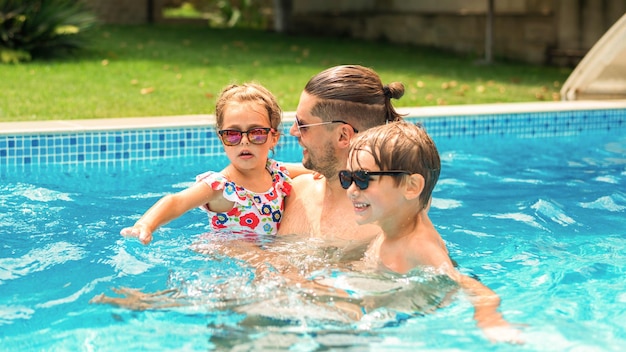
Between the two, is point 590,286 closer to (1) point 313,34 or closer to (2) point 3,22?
(2) point 3,22

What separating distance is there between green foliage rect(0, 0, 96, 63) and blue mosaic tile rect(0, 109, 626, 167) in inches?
186

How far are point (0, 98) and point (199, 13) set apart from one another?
1802cm

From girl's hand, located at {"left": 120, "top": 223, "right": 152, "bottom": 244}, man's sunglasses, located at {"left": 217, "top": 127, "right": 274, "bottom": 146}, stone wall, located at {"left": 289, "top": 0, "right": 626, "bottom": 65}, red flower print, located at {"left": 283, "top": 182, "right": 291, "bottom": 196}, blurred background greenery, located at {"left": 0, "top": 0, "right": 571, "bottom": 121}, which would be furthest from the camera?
stone wall, located at {"left": 289, "top": 0, "right": 626, "bottom": 65}

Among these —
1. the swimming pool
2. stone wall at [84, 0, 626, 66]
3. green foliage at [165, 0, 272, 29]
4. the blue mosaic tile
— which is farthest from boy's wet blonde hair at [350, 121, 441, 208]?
green foliage at [165, 0, 272, 29]

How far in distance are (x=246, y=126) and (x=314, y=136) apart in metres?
0.32

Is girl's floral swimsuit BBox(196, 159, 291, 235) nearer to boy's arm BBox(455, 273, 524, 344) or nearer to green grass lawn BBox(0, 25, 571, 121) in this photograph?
boy's arm BBox(455, 273, 524, 344)

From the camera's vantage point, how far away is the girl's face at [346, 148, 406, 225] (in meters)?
3.63

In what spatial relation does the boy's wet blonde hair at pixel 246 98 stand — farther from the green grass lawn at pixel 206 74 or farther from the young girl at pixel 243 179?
the green grass lawn at pixel 206 74

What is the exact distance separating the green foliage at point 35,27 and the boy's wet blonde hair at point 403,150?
30.3 ft

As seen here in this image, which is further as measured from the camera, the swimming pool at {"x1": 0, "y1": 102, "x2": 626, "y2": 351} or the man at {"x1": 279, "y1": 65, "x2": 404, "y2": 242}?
the man at {"x1": 279, "y1": 65, "x2": 404, "y2": 242}

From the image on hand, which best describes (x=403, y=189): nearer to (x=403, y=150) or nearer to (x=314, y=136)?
(x=403, y=150)

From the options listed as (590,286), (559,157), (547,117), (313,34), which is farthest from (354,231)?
(313,34)

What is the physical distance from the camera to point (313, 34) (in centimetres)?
1919

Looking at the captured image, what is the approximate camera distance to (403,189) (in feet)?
11.9
